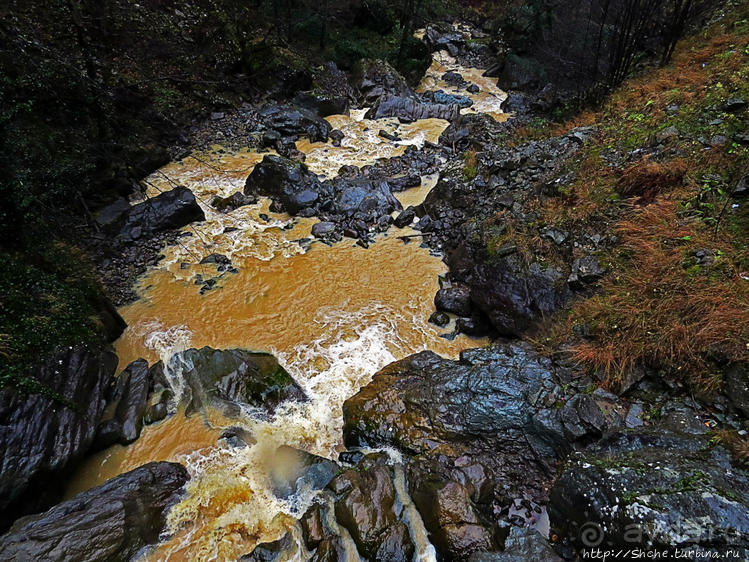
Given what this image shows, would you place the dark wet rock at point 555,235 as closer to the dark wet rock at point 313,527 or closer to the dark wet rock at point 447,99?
the dark wet rock at point 313,527

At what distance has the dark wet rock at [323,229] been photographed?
11.3 meters

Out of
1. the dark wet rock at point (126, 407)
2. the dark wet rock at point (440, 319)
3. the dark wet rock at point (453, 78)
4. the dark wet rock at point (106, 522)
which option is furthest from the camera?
the dark wet rock at point (453, 78)

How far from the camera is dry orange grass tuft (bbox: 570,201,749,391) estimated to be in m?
4.75

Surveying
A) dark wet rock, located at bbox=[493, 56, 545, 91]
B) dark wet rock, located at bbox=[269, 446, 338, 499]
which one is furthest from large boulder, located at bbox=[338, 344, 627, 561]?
Result: dark wet rock, located at bbox=[493, 56, 545, 91]

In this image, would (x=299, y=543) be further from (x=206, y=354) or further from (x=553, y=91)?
(x=553, y=91)

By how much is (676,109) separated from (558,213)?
12.9ft

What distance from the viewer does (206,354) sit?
7.39m

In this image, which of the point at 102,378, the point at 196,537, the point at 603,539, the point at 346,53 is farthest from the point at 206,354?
the point at 346,53

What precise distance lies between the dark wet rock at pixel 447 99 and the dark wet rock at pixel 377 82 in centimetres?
111

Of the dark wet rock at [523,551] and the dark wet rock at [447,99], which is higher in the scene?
the dark wet rock at [447,99]

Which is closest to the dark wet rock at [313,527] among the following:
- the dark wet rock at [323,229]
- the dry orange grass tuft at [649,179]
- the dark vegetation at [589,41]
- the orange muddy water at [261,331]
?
the orange muddy water at [261,331]

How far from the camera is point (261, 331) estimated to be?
27.4ft

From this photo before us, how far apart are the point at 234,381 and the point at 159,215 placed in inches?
254

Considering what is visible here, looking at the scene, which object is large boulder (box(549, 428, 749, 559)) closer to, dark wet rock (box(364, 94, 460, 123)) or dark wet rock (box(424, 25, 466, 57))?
dark wet rock (box(364, 94, 460, 123))
